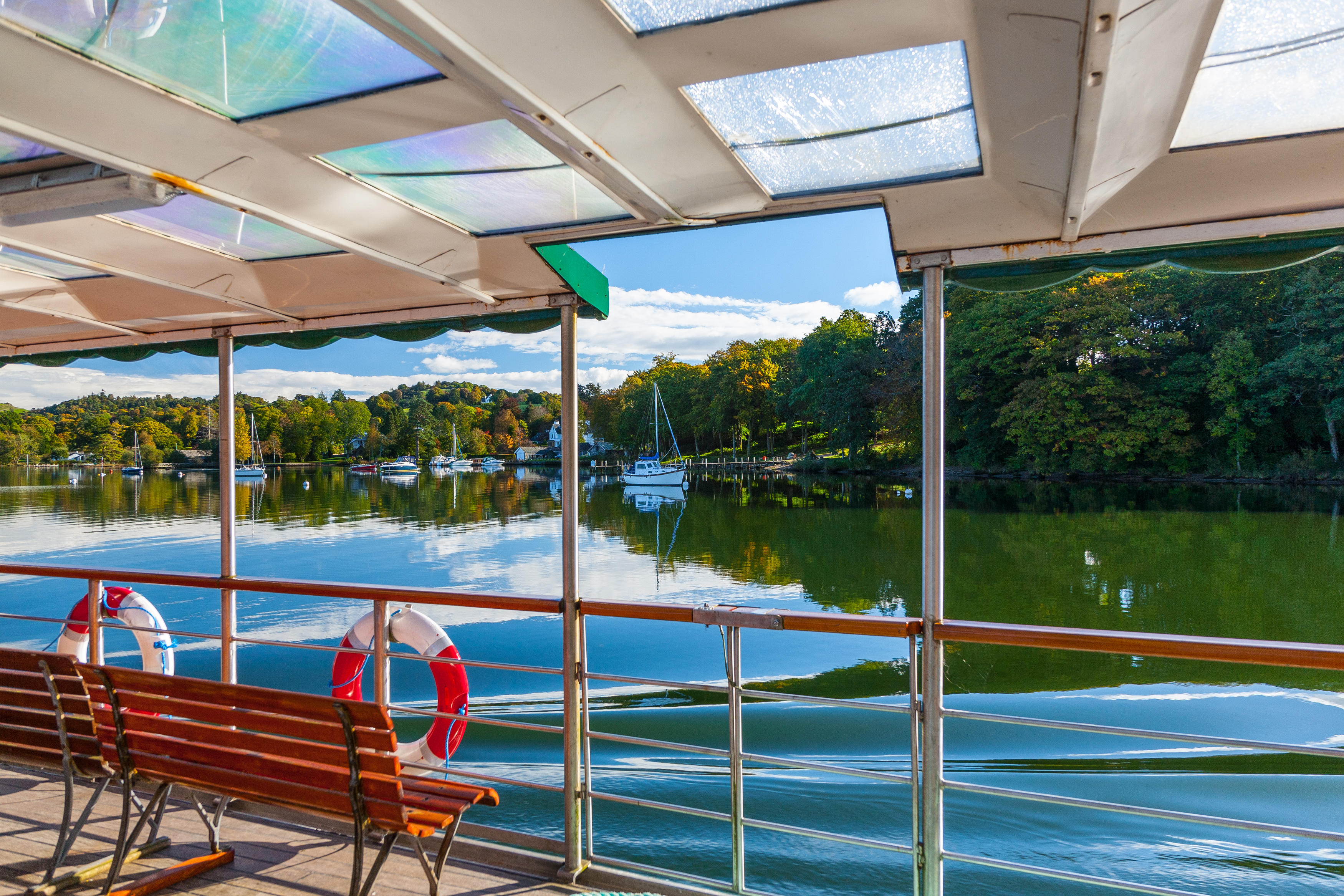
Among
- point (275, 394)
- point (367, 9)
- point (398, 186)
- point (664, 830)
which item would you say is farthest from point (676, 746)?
point (275, 394)

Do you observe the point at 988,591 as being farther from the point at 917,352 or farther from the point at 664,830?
the point at 917,352

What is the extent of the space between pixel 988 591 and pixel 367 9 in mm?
16922

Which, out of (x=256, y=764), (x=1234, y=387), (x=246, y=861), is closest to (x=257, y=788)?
(x=256, y=764)

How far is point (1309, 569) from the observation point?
55.0 feet

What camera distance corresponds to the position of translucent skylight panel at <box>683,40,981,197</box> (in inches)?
43.4

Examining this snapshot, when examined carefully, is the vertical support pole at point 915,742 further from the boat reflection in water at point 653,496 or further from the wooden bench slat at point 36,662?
the boat reflection in water at point 653,496

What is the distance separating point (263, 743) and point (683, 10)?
1425mm

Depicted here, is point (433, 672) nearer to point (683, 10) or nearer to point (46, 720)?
point (46, 720)

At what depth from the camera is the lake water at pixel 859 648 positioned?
4.89 metres

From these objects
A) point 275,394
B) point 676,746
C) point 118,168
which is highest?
point 275,394

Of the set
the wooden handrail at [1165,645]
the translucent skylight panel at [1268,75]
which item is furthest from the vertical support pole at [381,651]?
the translucent skylight panel at [1268,75]

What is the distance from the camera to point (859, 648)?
518 inches

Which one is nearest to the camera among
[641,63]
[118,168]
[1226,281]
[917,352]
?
[641,63]

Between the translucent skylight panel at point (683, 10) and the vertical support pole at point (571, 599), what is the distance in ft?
3.30
